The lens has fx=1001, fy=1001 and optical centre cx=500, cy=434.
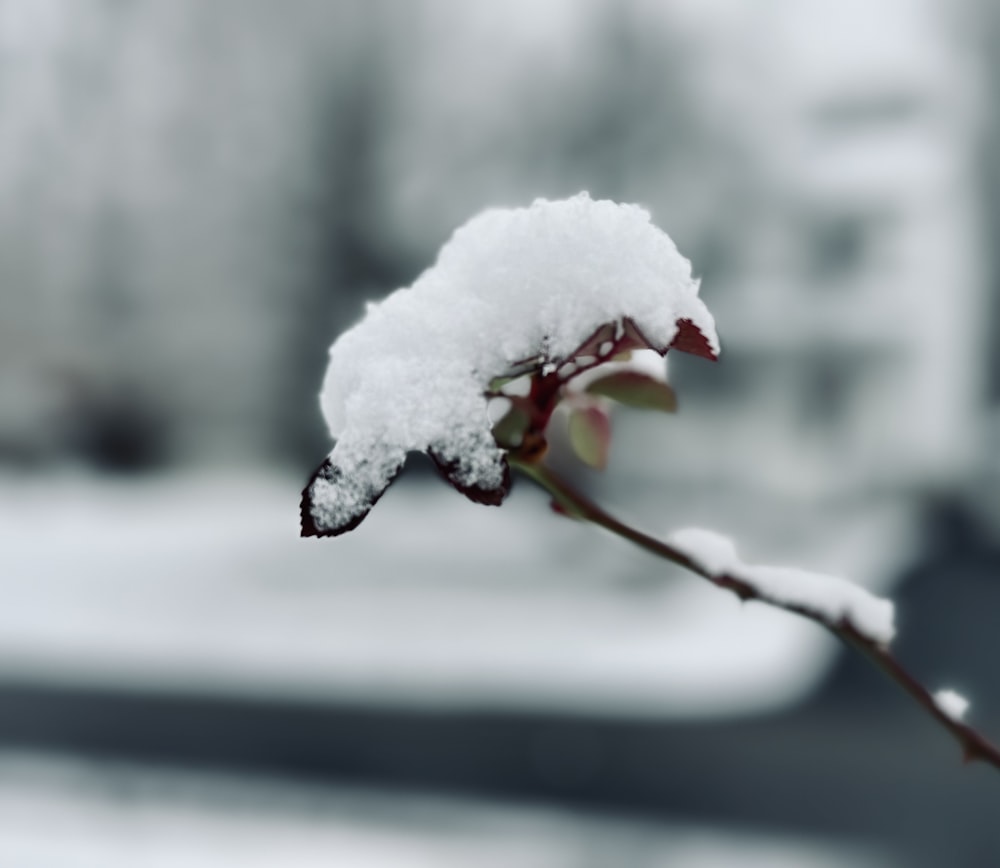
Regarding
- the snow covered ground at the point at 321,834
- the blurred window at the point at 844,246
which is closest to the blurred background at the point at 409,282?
the blurred window at the point at 844,246

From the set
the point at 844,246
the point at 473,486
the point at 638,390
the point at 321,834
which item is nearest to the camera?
the point at 473,486

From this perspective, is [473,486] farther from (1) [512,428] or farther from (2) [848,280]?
(2) [848,280]

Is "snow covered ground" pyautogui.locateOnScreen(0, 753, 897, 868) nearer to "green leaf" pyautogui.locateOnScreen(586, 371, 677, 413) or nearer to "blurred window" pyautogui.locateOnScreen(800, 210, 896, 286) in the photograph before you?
"green leaf" pyautogui.locateOnScreen(586, 371, 677, 413)

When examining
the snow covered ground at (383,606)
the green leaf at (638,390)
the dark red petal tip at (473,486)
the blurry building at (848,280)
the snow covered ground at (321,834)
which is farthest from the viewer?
the blurry building at (848,280)

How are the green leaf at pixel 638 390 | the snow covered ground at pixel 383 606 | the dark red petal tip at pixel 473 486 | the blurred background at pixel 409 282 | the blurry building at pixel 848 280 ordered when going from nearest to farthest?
1. the dark red petal tip at pixel 473 486
2. the green leaf at pixel 638 390
3. the snow covered ground at pixel 383 606
4. the blurred background at pixel 409 282
5. the blurry building at pixel 848 280

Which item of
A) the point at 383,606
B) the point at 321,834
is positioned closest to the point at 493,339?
the point at 321,834

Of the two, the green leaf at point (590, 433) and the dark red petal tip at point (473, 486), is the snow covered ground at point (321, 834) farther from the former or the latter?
the dark red petal tip at point (473, 486)
